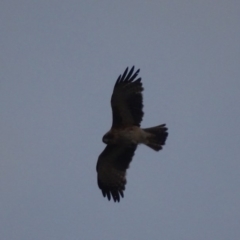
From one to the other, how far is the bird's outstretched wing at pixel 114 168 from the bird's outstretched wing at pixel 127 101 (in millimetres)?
600

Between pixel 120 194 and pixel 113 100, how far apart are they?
7.35ft

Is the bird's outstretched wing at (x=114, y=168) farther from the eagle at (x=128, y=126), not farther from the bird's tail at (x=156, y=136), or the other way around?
the bird's tail at (x=156, y=136)

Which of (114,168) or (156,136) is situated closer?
(156,136)

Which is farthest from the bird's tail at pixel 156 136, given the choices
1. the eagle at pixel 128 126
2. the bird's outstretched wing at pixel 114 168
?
the bird's outstretched wing at pixel 114 168

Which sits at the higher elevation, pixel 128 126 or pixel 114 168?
pixel 128 126

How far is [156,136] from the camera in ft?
43.2

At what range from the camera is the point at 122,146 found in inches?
531

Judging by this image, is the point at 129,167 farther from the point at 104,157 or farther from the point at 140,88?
the point at 140,88

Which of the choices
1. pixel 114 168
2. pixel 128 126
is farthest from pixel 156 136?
pixel 114 168

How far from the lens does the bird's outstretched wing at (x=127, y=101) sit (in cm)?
1319

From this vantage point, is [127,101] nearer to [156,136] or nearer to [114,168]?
[156,136]

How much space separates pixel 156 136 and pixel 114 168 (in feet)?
4.54

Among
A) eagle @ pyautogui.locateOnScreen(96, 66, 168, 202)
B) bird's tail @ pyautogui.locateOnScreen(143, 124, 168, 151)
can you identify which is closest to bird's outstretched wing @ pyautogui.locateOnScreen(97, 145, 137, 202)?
eagle @ pyautogui.locateOnScreen(96, 66, 168, 202)

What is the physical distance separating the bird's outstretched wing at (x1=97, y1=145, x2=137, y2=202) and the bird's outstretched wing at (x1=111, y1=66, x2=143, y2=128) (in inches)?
23.6
